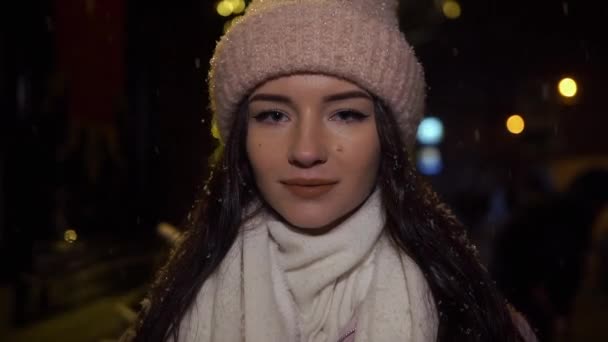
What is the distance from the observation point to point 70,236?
5336mm

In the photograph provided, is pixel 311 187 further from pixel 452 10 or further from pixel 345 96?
pixel 452 10

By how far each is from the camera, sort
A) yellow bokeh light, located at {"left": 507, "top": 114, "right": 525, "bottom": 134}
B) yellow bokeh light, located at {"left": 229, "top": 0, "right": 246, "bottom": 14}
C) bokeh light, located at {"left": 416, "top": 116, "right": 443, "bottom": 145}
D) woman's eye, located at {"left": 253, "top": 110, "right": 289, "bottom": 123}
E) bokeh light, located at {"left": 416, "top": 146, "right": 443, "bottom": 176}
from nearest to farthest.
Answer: woman's eye, located at {"left": 253, "top": 110, "right": 289, "bottom": 123} → yellow bokeh light, located at {"left": 229, "top": 0, "right": 246, "bottom": 14} → yellow bokeh light, located at {"left": 507, "top": 114, "right": 525, "bottom": 134} → bokeh light, located at {"left": 416, "top": 116, "right": 443, "bottom": 145} → bokeh light, located at {"left": 416, "top": 146, "right": 443, "bottom": 176}

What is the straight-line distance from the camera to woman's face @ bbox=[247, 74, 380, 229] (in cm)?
159

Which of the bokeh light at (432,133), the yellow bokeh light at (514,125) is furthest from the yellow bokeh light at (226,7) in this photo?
the bokeh light at (432,133)

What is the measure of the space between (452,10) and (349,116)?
587cm

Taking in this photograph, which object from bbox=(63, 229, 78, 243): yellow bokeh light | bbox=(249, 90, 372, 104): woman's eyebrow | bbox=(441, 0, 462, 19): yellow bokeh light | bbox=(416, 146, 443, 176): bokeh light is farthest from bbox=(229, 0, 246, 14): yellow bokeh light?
bbox=(416, 146, 443, 176): bokeh light

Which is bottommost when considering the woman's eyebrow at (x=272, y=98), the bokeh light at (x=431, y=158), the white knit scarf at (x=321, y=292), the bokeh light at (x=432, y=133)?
the bokeh light at (x=431, y=158)

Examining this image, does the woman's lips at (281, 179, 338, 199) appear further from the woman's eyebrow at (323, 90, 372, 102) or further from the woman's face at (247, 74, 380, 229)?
the woman's eyebrow at (323, 90, 372, 102)

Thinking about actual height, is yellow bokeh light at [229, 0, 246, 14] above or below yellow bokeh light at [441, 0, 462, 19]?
below

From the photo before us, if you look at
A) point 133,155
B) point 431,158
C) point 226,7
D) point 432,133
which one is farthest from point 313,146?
point 431,158

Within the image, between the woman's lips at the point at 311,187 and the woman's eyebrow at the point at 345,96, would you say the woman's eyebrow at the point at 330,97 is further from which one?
the woman's lips at the point at 311,187

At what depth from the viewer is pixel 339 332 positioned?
Answer: 165 centimetres

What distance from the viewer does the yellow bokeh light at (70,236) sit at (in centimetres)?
525

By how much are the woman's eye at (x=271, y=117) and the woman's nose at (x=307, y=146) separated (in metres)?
0.08
